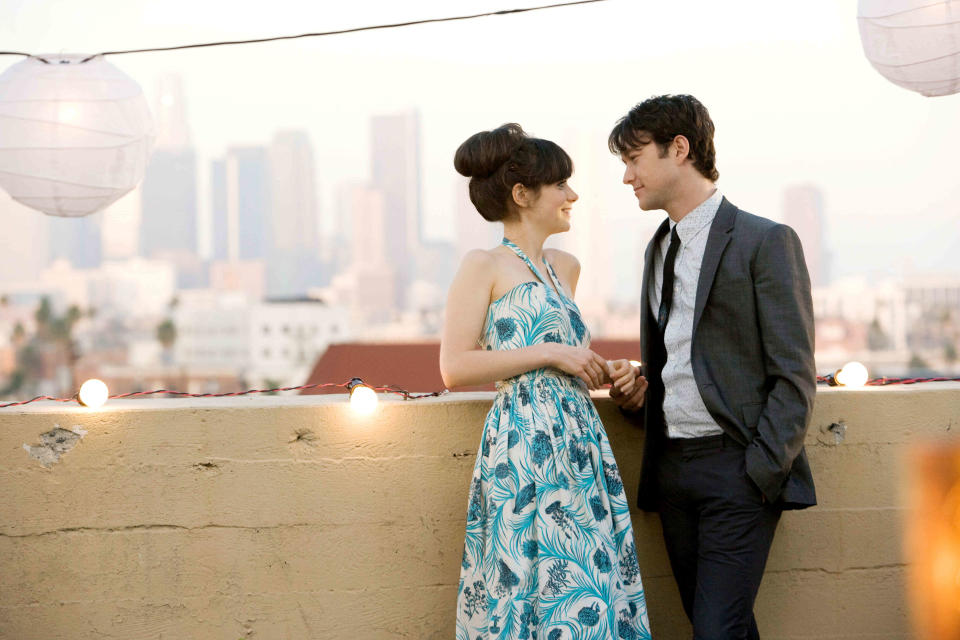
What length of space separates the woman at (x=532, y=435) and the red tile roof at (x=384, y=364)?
1467 centimetres

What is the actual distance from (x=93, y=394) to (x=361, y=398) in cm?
69

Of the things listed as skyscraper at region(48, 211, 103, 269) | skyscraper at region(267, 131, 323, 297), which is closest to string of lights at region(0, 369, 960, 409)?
skyscraper at region(48, 211, 103, 269)

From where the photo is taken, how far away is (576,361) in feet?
7.19

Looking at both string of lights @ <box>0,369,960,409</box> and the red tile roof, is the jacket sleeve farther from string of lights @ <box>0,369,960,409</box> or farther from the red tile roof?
the red tile roof

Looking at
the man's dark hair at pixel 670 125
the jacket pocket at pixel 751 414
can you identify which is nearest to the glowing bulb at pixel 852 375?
the jacket pocket at pixel 751 414

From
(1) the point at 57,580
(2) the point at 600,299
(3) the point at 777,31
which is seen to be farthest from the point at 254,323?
(1) the point at 57,580

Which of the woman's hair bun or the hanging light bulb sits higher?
the woman's hair bun

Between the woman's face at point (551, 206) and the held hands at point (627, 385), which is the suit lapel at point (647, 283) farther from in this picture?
the woman's face at point (551, 206)

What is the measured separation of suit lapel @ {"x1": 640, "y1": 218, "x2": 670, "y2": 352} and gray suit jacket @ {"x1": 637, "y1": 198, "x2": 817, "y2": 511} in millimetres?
188

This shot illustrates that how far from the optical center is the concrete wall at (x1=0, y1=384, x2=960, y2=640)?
8.24ft

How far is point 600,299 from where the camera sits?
269 feet

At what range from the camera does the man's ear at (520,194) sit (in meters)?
2.30

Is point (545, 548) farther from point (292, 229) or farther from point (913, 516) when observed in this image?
point (292, 229)

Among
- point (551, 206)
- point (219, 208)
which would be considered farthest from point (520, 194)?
point (219, 208)
